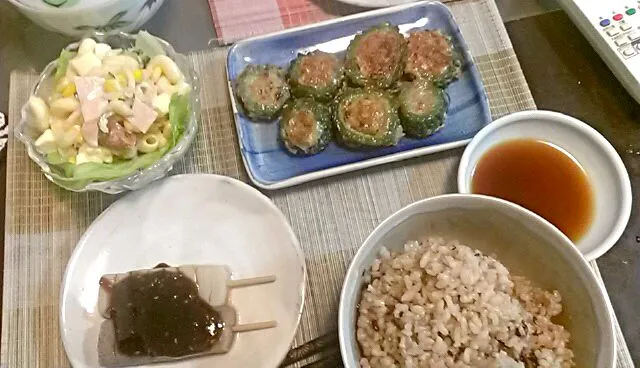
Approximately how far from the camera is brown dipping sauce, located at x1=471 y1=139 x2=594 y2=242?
4.45 feet

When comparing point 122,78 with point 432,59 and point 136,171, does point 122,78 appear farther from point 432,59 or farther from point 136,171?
point 432,59

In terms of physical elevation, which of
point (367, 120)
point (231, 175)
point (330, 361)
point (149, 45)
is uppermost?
point (149, 45)

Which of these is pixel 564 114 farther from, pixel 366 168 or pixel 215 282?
pixel 215 282

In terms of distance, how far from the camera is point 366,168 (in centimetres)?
141

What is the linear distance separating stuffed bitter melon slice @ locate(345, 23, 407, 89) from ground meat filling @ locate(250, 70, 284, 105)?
0.16 metres

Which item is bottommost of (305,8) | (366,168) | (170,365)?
(170,365)

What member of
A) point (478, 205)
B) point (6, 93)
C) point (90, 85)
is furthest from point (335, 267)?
point (6, 93)

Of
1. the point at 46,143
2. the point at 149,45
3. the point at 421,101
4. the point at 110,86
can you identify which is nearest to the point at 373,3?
the point at 421,101

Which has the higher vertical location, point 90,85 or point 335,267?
point 90,85

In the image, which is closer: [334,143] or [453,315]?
[453,315]

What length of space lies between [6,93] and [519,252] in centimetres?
119

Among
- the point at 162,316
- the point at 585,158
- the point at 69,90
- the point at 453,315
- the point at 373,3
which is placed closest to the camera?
the point at 453,315

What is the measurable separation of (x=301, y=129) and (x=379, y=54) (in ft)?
0.83

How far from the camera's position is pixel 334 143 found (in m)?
1.43
